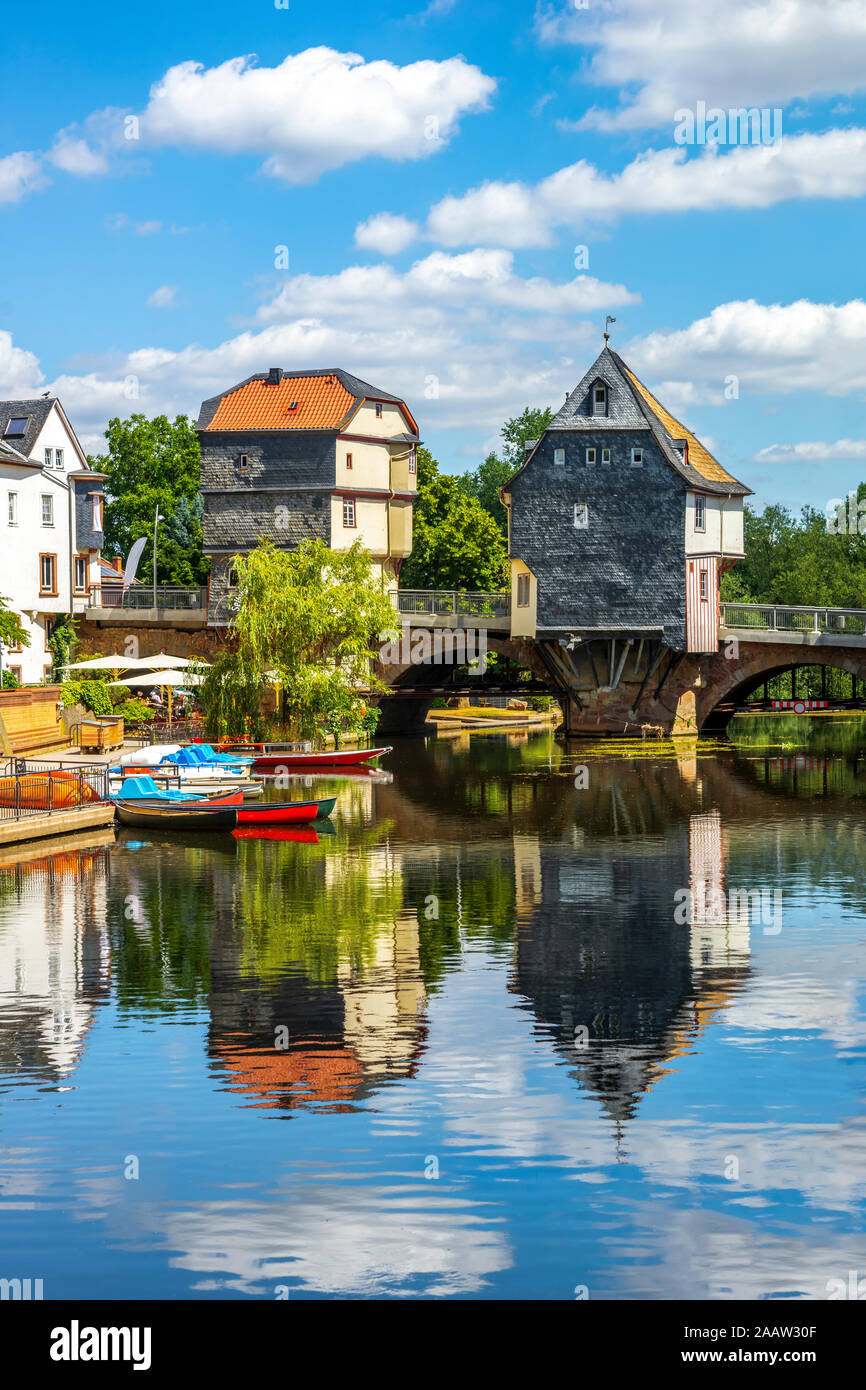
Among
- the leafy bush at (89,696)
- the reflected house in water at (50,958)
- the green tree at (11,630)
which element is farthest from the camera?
the leafy bush at (89,696)

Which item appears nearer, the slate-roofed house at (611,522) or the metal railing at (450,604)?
the slate-roofed house at (611,522)

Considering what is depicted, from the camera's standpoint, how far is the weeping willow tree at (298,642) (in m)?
68.5

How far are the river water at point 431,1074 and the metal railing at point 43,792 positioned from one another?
300 cm

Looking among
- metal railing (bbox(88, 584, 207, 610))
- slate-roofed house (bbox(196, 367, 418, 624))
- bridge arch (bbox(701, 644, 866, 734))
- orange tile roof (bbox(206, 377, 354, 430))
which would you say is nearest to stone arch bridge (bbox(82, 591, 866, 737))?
bridge arch (bbox(701, 644, 866, 734))

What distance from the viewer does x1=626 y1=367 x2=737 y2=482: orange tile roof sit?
8381cm

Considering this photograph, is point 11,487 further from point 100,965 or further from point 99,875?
point 100,965

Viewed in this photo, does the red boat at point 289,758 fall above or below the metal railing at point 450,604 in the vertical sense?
below

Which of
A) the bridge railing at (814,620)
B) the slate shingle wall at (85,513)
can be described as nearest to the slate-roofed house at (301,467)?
the slate shingle wall at (85,513)

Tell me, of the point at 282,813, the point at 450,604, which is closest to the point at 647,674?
the point at 450,604

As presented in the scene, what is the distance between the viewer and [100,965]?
3050 cm

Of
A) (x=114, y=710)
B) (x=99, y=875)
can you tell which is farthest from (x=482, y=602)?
(x=99, y=875)

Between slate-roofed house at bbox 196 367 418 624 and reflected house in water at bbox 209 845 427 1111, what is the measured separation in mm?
50889

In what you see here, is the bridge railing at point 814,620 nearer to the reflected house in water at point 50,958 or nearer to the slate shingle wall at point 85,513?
Answer: the slate shingle wall at point 85,513

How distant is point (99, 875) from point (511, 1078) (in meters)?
20.1
